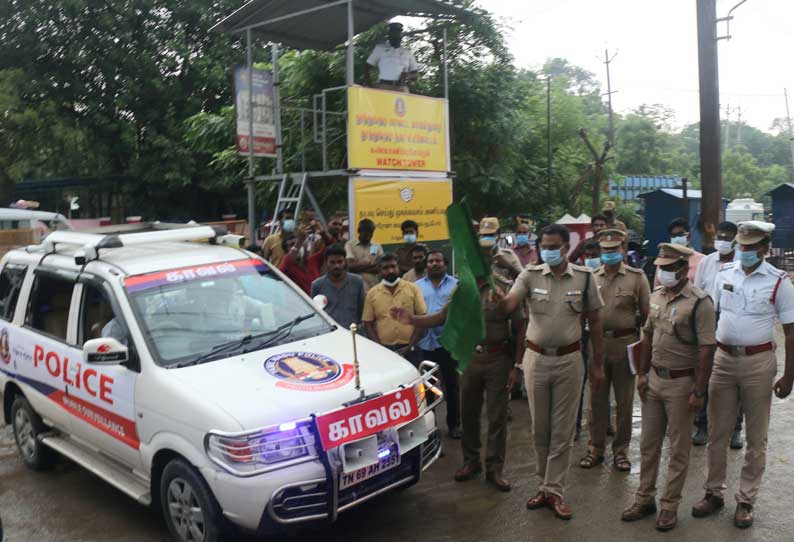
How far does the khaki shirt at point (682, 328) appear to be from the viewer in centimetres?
435

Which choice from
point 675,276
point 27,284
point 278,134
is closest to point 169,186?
point 278,134

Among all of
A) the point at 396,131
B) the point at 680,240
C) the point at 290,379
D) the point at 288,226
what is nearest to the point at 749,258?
the point at 680,240

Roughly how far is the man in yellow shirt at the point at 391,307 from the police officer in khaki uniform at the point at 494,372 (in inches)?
35.7

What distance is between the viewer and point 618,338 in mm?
5570

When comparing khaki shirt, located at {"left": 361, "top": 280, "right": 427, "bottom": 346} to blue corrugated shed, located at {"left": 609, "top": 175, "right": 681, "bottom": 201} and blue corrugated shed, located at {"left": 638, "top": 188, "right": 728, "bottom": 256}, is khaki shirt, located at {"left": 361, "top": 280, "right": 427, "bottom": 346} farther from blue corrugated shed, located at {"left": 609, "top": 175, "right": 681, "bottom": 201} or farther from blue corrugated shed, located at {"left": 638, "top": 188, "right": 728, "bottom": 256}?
blue corrugated shed, located at {"left": 609, "top": 175, "right": 681, "bottom": 201}

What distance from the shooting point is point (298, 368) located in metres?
4.38

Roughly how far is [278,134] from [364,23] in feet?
6.89

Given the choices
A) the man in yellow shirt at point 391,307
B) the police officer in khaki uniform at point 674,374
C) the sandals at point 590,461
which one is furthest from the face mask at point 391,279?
the police officer in khaki uniform at point 674,374

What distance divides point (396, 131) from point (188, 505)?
22.4 feet

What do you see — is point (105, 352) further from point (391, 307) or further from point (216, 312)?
point (391, 307)

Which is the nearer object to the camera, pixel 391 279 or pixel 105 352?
pixel 105 352

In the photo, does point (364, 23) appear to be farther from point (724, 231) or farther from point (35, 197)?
point (35, 197)

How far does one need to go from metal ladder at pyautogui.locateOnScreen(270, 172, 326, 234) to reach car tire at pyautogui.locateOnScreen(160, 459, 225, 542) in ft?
18.3

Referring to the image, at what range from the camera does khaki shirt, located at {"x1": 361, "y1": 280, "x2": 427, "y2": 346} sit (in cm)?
606
